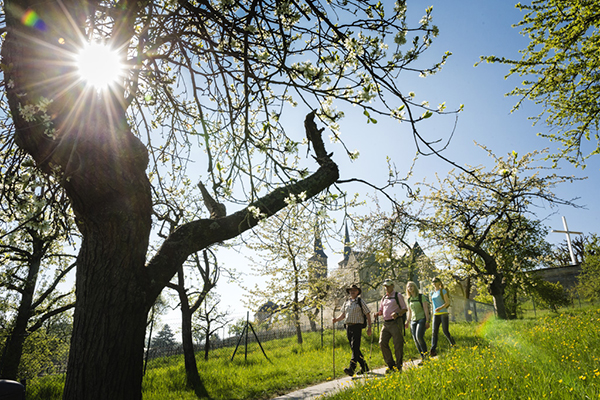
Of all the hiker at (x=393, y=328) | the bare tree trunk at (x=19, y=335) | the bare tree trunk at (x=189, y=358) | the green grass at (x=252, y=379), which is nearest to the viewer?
the hiker at (x=393, y=328)

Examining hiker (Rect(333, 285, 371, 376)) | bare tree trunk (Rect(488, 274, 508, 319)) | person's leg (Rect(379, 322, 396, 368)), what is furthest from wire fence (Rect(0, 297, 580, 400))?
bare tree trunk (Rect(488, 274, 508, 319))

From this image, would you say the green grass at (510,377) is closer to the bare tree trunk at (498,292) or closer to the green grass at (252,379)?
the green grass at (252,379)

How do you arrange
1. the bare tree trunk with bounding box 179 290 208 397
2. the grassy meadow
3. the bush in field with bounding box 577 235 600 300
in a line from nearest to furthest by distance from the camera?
1. the grassy meadow
2. the bare tree trunk with bounding box 179 290 208 397
3. the bush in field with bounding box 577 235 600 300

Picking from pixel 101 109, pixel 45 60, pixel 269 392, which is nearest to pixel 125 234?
pixel 101 109

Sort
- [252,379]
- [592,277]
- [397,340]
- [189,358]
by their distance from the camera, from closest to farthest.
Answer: [397,340] → [252,379] → [189,358] → [592,277]

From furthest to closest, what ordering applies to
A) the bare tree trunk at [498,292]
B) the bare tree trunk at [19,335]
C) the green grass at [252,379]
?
the bare tree trunk at [498,292] → the bare tree trunk at [19,335] → the green grass at [252,379]

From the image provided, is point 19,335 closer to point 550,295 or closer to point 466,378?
point 466,378

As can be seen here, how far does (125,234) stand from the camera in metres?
2.88

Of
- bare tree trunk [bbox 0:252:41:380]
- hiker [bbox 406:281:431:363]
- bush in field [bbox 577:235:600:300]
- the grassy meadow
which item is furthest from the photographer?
bush in field [bbox 577:235:600:300]

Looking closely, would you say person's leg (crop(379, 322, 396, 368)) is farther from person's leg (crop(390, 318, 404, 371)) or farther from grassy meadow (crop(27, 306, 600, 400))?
grassy meadow (crop(27, 306, 600, 400))

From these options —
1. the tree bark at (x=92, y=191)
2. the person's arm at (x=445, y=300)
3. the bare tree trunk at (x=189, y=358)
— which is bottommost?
the bare tree trunk at (x=189, y=358)

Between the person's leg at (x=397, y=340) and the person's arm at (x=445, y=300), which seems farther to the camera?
the person's arm at (x=445, y=300)

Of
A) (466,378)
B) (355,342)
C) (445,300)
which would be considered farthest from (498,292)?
(466,378)

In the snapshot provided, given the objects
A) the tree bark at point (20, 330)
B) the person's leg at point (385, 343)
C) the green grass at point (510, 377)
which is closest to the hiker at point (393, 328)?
the person's leg at point (385, 343)
